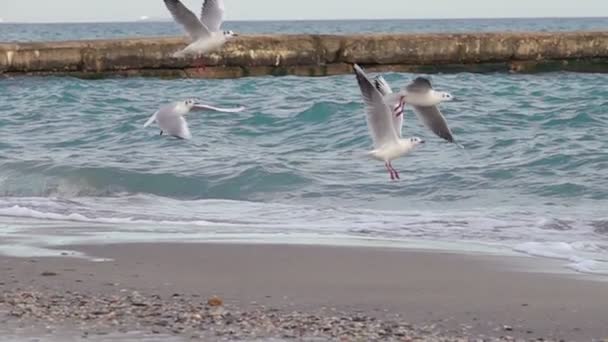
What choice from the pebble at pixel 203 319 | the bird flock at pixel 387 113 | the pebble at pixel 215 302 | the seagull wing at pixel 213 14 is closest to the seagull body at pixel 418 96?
the bird flock at pixel 387 113

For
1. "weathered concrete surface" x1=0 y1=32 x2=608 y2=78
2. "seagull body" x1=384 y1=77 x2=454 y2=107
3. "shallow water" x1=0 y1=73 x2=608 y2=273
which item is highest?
"seagull body" x1=384 y1=77 x2=454 y2=107

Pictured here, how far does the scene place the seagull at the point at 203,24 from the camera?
10.8 meters

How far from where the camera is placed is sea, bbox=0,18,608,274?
9.16 m

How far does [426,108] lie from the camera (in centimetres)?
939

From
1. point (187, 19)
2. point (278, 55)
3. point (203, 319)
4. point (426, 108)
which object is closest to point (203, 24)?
point (187, 19)

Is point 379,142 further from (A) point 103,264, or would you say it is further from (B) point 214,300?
(B) point 214,300

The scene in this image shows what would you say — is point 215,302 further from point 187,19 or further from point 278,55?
point 278,55

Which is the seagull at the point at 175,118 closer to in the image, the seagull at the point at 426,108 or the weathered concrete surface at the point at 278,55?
the seagull at the point at 426,108

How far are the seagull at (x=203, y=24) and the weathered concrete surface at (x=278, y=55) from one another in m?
12.9

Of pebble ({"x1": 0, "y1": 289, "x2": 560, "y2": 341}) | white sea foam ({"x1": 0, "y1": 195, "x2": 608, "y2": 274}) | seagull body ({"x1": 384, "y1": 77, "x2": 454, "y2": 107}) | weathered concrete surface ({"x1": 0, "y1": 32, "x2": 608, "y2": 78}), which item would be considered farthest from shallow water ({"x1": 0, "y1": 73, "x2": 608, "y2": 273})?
weathered concrete surface ({"x1": 0, "y1": 32, "x2": 608, "y2": 78})

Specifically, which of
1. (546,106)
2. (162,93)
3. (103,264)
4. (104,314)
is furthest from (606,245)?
(162,93)

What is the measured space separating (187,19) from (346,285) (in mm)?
4227

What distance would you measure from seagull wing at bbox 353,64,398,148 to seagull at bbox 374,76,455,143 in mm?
105

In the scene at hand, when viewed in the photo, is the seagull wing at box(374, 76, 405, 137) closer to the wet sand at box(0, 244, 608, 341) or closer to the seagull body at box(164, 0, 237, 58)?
the wet sand at box(0, 244, 608, 341)
